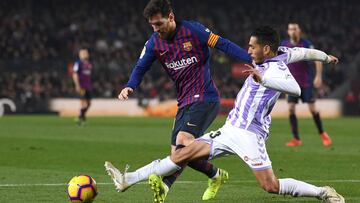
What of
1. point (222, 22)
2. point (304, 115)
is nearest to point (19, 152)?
point (304, 115)

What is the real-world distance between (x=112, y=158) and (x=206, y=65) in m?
5.33

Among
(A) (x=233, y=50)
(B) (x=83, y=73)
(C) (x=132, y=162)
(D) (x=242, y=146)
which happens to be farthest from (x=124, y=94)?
(B) (x=83, y=73)

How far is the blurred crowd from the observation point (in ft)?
115

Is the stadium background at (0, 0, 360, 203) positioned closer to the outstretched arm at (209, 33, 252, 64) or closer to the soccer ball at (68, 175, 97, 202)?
the soccer ball at (68, 175, 97, 202)

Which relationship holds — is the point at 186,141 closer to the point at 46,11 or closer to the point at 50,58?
the point at 50,58

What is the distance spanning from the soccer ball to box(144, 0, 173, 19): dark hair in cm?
171

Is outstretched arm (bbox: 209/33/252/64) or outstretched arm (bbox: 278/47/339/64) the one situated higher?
outstretched arm (bbox: 209/33/252/64)

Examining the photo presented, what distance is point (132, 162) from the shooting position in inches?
522

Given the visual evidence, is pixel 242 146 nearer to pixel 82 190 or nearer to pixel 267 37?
pixel 267 37

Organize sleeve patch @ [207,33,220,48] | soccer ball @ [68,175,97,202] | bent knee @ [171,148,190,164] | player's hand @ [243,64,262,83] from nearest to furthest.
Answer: player's hand @ [243,64,262,83] < bent knee @ [171,148,190,164] < soccer ball @ [68,175,97,202] < sleeve patch @ [207,33,220,48]

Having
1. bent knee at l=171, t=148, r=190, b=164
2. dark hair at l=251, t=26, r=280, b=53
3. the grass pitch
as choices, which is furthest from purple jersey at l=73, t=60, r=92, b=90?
dark hair at l=251, t=26, r=280, b=53

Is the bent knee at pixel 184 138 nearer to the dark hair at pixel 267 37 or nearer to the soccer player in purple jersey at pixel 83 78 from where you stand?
the dark hair at pixel 267 37

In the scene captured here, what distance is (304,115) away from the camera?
1284 inches

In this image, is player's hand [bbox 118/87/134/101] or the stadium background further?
the stadium background
